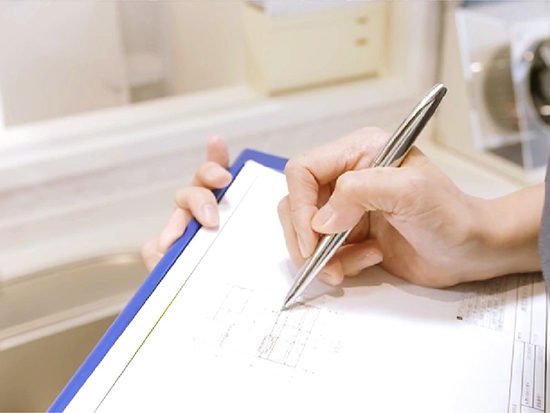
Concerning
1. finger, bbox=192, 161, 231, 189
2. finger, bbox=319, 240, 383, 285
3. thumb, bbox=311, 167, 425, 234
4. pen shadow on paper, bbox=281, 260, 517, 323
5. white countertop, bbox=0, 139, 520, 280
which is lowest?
white countertop, bbox=0, 139, 520, 280

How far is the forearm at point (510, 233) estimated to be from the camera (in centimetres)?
52

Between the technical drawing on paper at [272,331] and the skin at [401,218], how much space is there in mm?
48

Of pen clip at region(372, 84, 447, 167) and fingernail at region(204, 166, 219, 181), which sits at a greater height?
pen clip at region(372, 84, 447, 167)

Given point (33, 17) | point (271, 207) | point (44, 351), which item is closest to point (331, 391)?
point (271, 207)

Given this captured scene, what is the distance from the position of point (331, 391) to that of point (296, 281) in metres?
0.10

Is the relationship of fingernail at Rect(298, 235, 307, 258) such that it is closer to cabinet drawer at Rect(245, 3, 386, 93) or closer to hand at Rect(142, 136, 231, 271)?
hand at Rect(142, 136, 231, 271)

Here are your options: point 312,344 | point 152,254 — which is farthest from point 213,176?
point 312,344

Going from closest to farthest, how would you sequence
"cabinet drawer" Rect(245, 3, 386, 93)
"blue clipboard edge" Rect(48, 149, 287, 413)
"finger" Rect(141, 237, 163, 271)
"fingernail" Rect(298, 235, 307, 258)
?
1. "blue clipboard edge" Rect(48, 149, 287, 413)
2. "fingernail" Rect(298, 235, 307, 258)
3. "finger" Rect(141, 237, 163, 271)
4. "cabinet drawer" Rect(245, 3, 386, 93)

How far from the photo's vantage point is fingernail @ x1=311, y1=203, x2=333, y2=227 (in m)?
0.49

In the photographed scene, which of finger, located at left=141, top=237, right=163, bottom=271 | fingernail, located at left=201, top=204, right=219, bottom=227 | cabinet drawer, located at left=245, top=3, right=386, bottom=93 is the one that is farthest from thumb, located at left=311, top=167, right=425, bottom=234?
cabinet drawer, located at left=245, top=3, right=386, bottom=93

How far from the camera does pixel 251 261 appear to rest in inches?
21.1

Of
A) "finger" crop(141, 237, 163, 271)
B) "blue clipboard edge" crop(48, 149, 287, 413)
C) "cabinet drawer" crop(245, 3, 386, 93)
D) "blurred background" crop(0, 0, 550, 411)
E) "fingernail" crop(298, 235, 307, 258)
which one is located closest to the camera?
"blue clipboard edge" crop(48, 149, 287, 413)

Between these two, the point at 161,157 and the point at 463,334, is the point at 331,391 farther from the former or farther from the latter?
the point at 161,157

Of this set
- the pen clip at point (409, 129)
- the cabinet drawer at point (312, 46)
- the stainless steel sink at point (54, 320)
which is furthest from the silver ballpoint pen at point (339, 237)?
the cabinet drawer at point (312, 46)
